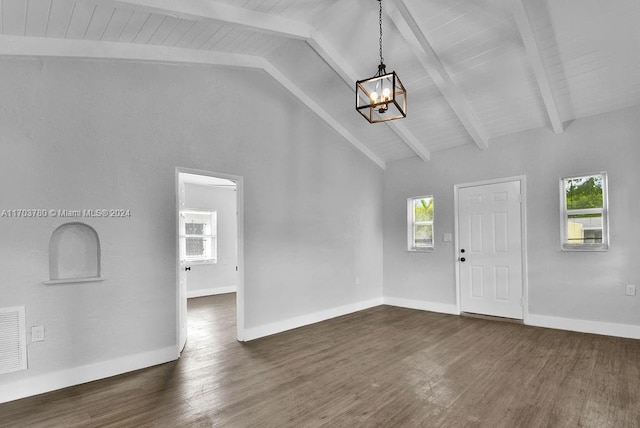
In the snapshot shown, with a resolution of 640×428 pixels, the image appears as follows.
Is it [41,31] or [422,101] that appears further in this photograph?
[422,101]

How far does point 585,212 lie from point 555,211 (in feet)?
1.12

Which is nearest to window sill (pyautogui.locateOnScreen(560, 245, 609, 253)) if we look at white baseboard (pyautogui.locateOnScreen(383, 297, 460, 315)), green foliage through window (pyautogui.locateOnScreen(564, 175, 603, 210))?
green foliage through window (pyautogui.locateOnScreen(564, 175, 603, 210))

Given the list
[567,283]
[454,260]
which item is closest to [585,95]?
[567,283]

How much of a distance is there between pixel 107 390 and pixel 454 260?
5.17 m

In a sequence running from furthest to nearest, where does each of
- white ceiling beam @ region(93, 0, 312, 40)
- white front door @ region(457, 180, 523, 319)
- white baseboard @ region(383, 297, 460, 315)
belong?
white baseboard @ region(383, 297, 460, 315) → white front door @ region(457, 180, 523, 319) → white ceiling beam @ region(93, 0, 312, 40)

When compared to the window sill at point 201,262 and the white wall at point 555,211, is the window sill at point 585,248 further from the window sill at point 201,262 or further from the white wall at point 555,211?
the window sill at point 201,262

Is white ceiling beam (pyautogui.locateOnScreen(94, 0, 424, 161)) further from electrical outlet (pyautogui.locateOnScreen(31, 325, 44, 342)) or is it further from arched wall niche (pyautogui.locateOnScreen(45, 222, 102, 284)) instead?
electrical outlet (pyautogui.locateOnScreen(31, 325, 44, 342))

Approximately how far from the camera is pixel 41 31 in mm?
2916

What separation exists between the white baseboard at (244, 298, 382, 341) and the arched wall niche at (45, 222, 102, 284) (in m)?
1.95

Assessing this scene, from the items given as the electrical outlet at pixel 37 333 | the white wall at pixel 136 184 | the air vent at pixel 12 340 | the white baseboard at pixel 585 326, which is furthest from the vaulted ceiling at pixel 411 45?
the white baseboard at pixel 585 326

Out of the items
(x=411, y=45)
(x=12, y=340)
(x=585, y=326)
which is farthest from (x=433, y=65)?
(x=12, y=340)

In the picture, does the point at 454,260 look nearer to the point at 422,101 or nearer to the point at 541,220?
the point at 541,220

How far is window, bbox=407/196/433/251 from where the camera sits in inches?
249

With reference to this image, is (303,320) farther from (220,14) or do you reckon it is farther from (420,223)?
(220,14)
